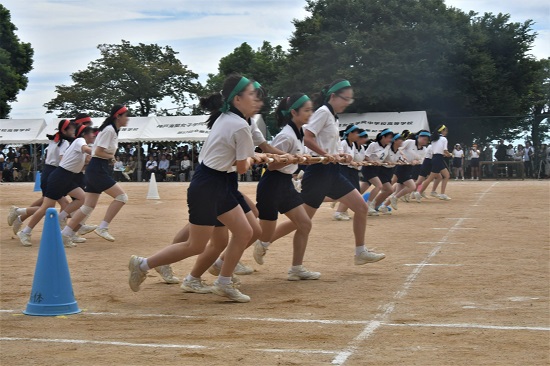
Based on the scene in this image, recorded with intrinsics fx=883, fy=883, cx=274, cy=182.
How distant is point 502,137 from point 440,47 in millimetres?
8707

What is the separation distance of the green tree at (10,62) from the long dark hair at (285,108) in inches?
2222

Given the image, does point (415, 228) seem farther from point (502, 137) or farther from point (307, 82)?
point (307, 82)

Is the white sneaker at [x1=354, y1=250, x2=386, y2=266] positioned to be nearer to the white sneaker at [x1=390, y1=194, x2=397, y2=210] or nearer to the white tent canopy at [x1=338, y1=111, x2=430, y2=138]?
the white sneaker at [x1=390, y1=194, x2=397, y2=210]

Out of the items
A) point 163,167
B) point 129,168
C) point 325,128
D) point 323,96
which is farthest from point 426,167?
point 129,168

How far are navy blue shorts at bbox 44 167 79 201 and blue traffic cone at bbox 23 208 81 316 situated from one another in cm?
580

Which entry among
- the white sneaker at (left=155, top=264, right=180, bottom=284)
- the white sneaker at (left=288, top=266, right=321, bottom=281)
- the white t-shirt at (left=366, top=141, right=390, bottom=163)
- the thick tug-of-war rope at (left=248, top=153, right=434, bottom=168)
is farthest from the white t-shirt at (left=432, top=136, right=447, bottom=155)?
the white sneaker at (left=155, top=264, right=180, bottom=284)

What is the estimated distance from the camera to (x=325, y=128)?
990 cm

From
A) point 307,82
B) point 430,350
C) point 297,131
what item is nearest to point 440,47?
point 307,82

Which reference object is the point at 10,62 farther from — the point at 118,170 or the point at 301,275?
the point at 301,275

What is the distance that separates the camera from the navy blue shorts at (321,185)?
972 centimetres

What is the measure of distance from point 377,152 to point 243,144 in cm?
1213

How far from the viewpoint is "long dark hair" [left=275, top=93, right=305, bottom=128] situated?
9.51 metres

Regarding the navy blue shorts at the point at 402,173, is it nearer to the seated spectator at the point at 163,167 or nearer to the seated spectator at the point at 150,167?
the seated spectator at the point at 163,167

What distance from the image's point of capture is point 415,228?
52.2 ft
